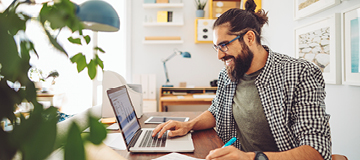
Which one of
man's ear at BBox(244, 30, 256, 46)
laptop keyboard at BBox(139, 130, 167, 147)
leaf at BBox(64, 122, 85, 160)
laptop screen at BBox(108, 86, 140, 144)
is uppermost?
man's ear at BBox(244, 30, 256, 46)

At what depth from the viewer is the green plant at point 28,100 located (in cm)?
14

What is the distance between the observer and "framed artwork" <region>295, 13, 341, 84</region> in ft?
5.18

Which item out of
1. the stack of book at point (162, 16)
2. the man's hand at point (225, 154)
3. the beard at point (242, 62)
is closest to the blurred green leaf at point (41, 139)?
the man's hand at point (225, 154)

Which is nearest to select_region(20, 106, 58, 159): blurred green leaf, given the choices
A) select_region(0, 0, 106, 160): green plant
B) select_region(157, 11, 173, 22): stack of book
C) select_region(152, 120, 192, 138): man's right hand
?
select_region(0, 0, 106, 160): green plant

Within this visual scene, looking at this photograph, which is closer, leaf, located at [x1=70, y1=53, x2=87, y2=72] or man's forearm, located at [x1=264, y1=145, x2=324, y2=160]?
leaf, located at [x1=70, y1=53, x2=87, y2=72]

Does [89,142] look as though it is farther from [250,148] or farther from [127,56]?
[127,56]

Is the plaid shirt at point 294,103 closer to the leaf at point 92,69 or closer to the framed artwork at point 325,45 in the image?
the framed artwork at point 325,45

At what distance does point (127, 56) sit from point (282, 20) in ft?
7.89

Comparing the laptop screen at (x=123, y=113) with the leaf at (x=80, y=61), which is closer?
the leaf at (x=80, y=61)

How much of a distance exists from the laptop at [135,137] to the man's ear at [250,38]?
635 mm

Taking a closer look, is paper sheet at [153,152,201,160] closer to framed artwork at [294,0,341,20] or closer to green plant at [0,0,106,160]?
green plant at [0,0,106,160]

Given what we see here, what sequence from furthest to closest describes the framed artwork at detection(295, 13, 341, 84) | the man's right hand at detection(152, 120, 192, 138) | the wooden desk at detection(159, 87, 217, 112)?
the wooden desk at detection(159, 87, 217, 112), the framed artwork at detection(295, 13, 341, 84), the man's right hand at detection(152, 120, 192, 138)

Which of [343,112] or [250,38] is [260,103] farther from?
[343,112]

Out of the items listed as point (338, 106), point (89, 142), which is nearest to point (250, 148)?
point (338, 106)
